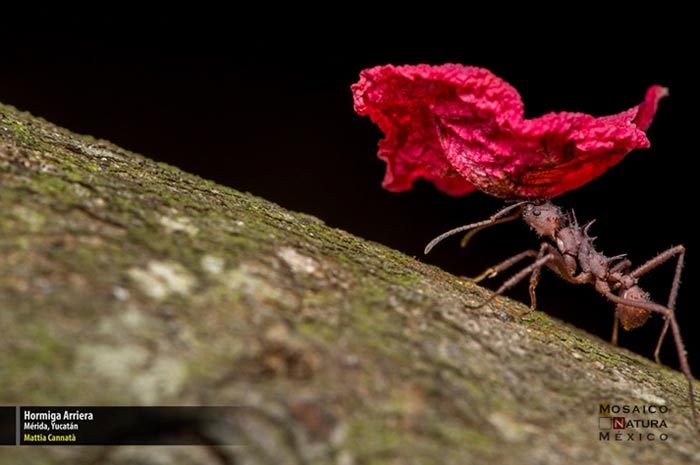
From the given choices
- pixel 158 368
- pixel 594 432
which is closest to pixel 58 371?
pixel 158 368

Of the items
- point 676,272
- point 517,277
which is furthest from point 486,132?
point 676,272

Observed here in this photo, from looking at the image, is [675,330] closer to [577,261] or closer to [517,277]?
[517,277]

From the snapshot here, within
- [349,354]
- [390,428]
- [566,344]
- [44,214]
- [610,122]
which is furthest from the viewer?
[610,122]

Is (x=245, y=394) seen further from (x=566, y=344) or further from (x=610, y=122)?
(x=610, y=122)
